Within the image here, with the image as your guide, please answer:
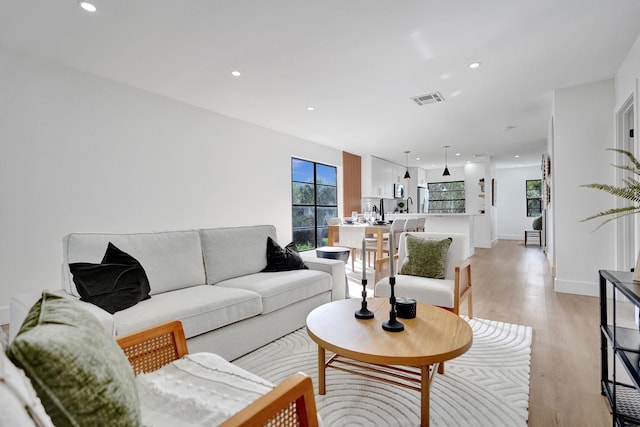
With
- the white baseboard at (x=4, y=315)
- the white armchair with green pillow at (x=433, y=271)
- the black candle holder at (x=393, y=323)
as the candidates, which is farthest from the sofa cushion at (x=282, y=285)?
the white baseboard at (x=4, y=315)

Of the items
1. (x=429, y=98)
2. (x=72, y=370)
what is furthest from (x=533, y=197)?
(x=72, y=370)

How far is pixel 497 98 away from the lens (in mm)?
4168

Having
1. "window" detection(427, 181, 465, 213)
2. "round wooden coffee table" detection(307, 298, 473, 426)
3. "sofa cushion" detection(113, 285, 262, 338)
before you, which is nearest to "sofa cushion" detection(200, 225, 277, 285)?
"sofa cushion" detection(113, 285, 262, 338)

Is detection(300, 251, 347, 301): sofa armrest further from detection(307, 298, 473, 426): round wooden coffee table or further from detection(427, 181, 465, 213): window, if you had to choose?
detection(427, 181, 465, 213): window

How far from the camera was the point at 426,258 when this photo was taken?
282cm

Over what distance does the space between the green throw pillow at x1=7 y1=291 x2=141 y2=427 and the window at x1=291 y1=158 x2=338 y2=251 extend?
5.58 meters

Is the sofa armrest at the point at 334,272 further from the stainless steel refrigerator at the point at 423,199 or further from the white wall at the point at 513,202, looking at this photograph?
the white wall at the point at 513,202

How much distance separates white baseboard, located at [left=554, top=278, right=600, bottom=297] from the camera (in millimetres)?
3766

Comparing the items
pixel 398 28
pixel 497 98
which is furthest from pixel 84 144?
pixel 497 98

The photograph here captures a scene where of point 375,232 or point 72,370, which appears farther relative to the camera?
point 375,232

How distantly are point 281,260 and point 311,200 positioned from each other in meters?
3.87

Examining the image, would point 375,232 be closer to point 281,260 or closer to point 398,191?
point 281,260

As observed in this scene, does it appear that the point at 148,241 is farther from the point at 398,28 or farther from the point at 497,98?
the point at 497,98

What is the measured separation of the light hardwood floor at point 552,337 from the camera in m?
1.64
